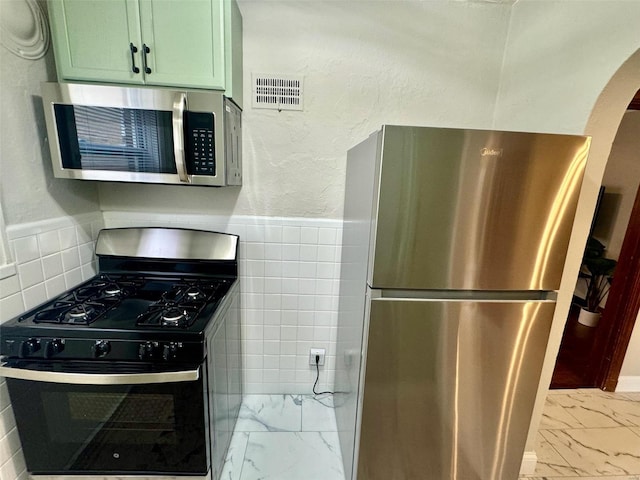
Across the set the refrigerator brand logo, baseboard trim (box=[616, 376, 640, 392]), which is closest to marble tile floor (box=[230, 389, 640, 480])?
baseboard trim (box=[616, 376, 640, 392])

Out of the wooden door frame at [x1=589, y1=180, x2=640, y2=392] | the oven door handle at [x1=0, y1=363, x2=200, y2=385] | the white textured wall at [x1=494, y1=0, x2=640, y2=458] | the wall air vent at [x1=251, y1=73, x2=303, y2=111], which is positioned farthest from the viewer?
the wooden door frame at [x1=589, y1=180, x2=640, y2=392]

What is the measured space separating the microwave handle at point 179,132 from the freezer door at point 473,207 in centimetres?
88

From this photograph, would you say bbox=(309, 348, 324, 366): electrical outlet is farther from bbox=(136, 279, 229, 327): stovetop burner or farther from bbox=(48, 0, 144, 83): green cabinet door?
bbox=(48, 0, 144, 83): green cabinet door

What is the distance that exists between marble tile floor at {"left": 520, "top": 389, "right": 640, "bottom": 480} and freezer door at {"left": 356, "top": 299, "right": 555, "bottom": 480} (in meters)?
0.67

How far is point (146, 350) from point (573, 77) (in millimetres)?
2113

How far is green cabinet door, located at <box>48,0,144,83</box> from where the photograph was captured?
1.27 metres

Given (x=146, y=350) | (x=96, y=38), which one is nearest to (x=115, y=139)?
(x=96, y=38)

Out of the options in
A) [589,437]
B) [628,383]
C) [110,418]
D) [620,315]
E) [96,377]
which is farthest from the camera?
[628,383]

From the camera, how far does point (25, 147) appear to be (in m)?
1.25

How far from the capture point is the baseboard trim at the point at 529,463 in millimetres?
1634

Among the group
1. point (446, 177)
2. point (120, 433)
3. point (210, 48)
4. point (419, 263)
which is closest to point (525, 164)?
point (446, 177)

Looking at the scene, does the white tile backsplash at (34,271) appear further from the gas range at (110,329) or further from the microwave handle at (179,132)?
the microwave handle at (179,132)

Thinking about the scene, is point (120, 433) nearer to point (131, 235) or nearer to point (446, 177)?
point (131, 235)

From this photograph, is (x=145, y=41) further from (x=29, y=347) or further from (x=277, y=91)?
(x=29, y=347)
